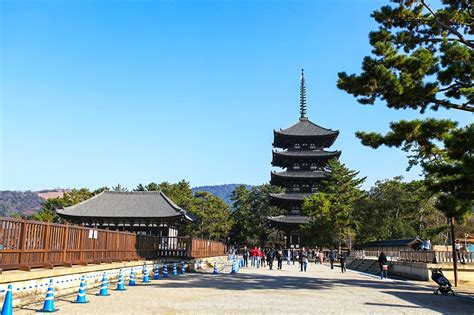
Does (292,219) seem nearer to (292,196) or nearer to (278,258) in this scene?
(292,196)

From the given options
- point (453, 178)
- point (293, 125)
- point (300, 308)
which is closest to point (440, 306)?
point (300, 308)

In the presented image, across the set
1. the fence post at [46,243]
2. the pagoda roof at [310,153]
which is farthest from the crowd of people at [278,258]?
the fence post at [46,243]

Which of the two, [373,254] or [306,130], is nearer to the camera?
[373,254]

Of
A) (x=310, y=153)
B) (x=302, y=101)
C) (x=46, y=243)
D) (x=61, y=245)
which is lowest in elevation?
(x=61, y=245)

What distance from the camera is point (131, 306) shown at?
10.4 metres

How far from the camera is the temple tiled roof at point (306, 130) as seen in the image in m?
53.9

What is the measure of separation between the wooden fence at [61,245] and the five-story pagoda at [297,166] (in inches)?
1043

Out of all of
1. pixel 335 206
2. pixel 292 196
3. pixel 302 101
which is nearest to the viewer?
pixel 335 206

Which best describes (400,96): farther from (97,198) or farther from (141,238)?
(97,198)

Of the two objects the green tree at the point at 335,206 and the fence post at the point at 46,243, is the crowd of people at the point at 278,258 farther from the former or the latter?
the fence post at the point at 46,243

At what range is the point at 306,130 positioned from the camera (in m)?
55.7

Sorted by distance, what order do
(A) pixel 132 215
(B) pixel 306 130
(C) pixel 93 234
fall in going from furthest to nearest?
(B) pixel 306 130 → (A) pixel 132 215 → (C) pixel 93 234

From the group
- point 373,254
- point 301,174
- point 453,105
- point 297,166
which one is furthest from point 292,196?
point 453,105

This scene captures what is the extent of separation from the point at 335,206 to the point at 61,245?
108 ft
